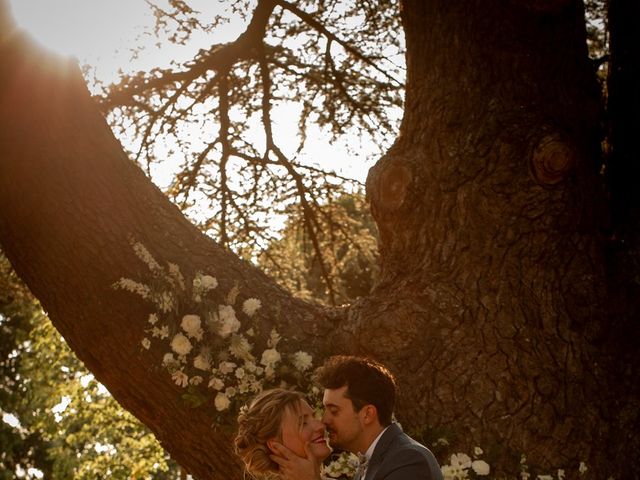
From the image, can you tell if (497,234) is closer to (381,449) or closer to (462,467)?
(462,467)

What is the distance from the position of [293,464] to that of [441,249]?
5.09ft

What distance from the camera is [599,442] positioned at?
4.05 metres

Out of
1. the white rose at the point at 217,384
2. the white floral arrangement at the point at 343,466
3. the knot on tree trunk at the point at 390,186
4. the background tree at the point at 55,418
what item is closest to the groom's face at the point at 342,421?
the white floral arrangement at the point at 343,466

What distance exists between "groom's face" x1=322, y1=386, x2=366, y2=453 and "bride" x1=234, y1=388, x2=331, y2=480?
85 millimetres

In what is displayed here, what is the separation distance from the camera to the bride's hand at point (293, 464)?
157 inches

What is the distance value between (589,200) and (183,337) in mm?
2679

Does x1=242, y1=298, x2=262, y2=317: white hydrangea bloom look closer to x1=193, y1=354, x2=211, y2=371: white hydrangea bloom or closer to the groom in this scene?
x1=193, y1=354, x2=211, y2=371: white hydrangea bloom

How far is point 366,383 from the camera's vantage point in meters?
3.82

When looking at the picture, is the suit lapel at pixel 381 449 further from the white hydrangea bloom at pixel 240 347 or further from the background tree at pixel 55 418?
the background tree at pixel 55 418

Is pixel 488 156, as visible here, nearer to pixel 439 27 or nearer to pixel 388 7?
pixel 439 27

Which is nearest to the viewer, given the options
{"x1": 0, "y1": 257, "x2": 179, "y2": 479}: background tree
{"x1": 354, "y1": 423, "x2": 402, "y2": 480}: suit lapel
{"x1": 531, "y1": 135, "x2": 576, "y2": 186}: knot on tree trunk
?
{"x1": 354, "y1": 423, "x2": 402, "y2": 480}: suit lapel

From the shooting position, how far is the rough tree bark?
407 centimetres

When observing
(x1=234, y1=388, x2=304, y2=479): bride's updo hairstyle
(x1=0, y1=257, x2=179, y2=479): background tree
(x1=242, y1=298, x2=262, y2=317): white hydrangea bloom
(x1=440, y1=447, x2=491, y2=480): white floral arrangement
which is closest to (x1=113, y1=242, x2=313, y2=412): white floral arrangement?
(x1=242, y1=298, x2=262, y2=317): white hydrangea bloom

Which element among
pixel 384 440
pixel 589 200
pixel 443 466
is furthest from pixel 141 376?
pixel 589 200
